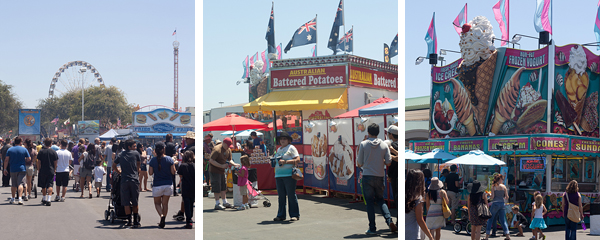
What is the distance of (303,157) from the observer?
10758 mm

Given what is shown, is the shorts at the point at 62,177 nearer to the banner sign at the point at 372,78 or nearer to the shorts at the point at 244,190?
the shorts at the point at 244,190

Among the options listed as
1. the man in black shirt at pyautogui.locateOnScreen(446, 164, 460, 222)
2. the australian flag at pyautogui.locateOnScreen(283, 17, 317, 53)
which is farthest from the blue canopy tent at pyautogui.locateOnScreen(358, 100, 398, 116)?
the australian flag at pyautogui.locateOnScreen(283, 17, 317, 53)

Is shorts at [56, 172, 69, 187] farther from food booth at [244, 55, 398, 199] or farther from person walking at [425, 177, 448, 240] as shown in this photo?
person walking at [425, 177, 448, 240]

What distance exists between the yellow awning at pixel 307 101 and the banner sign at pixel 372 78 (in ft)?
2.62

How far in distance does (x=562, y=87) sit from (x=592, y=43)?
1541mm

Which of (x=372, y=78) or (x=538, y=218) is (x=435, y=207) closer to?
(x=538, y=218)

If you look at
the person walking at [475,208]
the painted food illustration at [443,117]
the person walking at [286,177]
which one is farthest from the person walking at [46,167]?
the painted food illustration at [443,117]

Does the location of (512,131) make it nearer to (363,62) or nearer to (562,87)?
(562,87)

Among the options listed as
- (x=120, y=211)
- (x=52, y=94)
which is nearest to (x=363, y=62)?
(x=120, y=211)

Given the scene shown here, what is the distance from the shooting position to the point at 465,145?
49.5 ft

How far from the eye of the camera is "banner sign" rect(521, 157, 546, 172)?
38.9ft

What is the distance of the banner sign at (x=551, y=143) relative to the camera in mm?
→ 11758

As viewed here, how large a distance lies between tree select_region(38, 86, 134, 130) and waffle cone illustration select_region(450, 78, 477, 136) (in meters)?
60.1

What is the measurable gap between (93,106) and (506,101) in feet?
210
